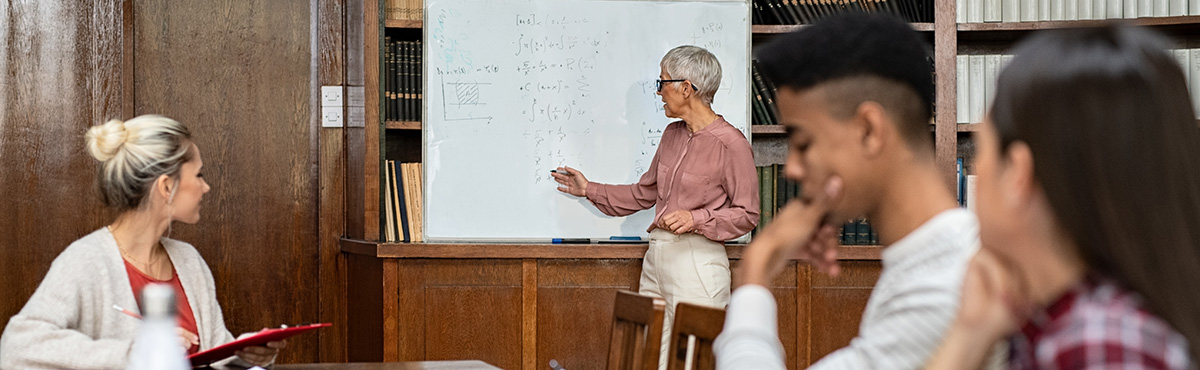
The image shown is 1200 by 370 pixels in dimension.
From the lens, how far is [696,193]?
3391mm

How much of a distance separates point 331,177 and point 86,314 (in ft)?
6.49

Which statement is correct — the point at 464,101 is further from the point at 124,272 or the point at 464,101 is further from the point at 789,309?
the point at 124,272

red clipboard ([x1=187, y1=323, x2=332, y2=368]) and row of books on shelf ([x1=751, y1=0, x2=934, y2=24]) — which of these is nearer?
red clipboard ([x1=187, y1=323, x2=332, y2=368])

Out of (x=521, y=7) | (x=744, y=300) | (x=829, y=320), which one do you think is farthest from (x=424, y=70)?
(x=744, y=300)

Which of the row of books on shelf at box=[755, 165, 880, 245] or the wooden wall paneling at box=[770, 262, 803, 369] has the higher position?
the row of books on shelf at box=[755, 165, 880, 245]

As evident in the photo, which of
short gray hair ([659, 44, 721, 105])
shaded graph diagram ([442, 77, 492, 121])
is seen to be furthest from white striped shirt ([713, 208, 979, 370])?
shaded graph diagram ([442, 77, 492, 121])

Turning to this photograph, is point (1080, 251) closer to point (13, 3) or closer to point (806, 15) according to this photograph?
point (806, 15)

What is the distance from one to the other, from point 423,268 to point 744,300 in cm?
253

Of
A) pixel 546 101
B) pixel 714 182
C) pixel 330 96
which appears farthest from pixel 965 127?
pixel 330 96

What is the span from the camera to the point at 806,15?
12.5 ft

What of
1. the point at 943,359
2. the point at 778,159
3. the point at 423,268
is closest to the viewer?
the point at 943,359

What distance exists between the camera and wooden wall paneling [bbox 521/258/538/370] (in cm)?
359

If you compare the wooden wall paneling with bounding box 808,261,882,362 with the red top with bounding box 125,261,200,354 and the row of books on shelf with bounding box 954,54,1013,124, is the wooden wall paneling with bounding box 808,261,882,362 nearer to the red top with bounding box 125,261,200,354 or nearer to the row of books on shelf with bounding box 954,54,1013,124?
the row of books on shelf with bounding box 954,54,1013,124

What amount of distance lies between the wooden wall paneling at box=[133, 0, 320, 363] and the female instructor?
1354 mm
